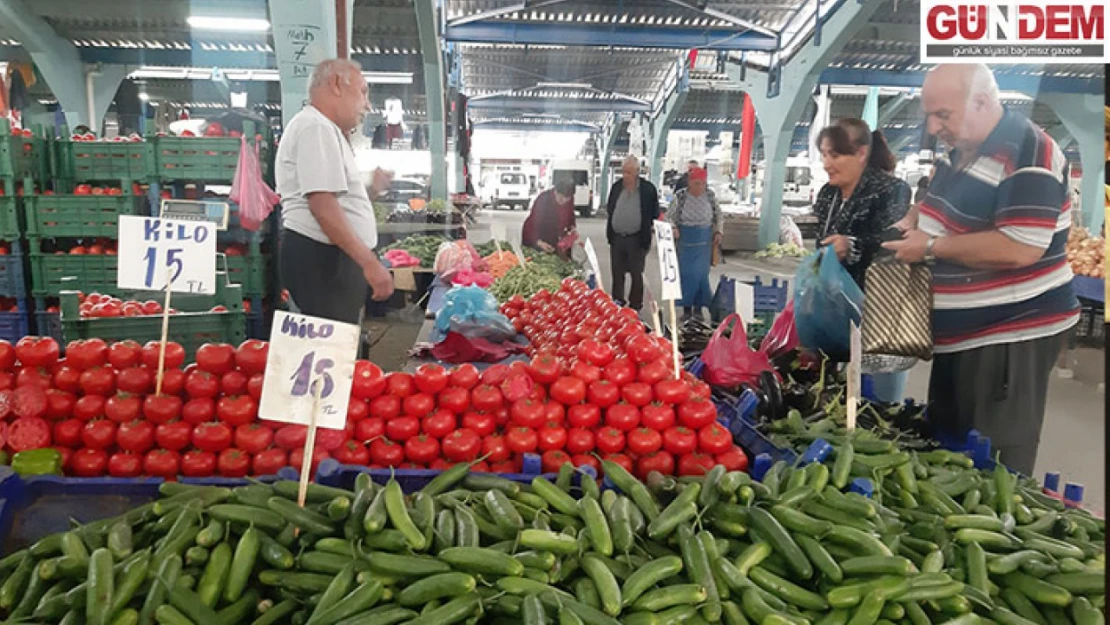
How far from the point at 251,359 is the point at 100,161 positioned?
6.23 meters

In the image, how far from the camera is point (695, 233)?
9.04m

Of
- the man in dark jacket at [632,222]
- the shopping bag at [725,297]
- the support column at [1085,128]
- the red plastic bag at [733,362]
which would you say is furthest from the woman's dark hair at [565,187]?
the support column at [1085,128]

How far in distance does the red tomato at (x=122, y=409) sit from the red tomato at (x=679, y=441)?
5.71 ft

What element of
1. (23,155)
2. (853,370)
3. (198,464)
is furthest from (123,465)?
(23,155)

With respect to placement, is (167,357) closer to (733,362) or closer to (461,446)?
(461,446)

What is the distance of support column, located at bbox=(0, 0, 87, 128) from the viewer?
13.2 metres

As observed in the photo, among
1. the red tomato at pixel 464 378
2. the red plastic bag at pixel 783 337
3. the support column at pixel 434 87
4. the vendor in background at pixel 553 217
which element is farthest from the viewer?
the support column at pixel 434 87

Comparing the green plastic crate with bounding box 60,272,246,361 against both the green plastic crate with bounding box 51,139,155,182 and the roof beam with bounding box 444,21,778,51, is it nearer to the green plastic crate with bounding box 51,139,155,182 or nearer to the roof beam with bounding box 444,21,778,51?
the green plastic crate with bounding box 51,139,155,182

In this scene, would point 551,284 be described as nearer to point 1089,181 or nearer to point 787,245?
point 787,245

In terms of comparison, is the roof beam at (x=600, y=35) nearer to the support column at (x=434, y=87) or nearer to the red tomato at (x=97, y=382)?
the support column at (x=434, y=87)

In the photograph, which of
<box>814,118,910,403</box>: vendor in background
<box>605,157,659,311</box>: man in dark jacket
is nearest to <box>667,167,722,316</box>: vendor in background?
<box>605,157,659,311</box>: man in dark jacket

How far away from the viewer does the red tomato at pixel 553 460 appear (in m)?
2.44

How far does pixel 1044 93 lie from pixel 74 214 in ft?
63.8

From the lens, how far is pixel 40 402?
2.40m
